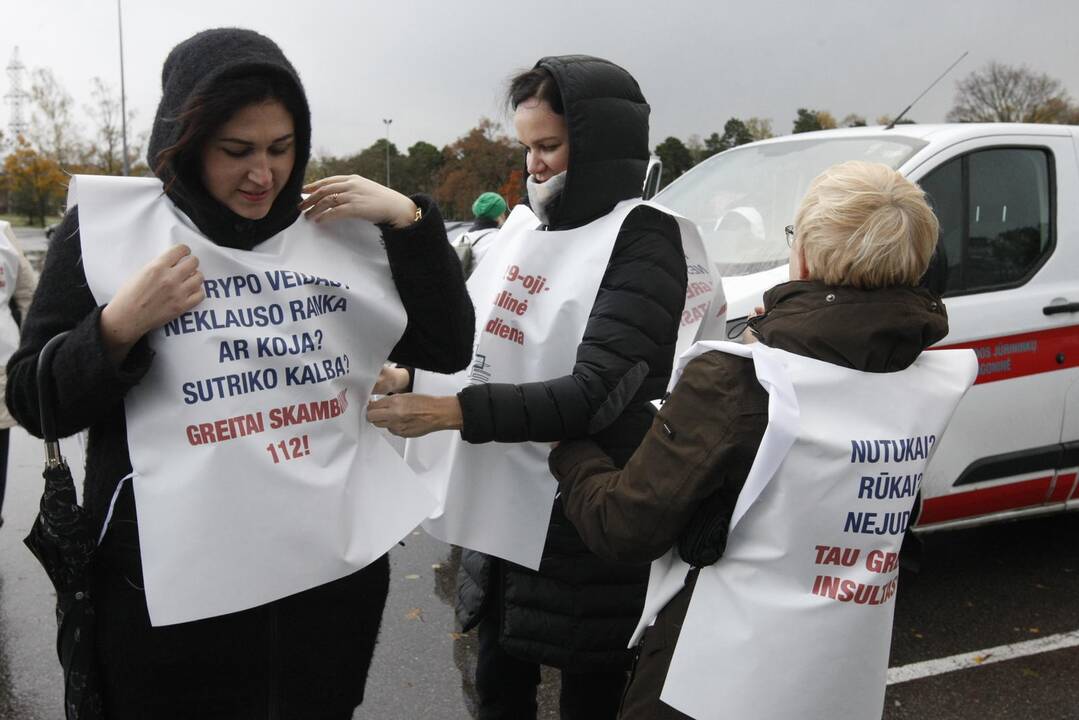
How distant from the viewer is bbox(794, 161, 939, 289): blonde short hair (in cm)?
161

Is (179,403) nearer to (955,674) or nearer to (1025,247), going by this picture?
(955,674)

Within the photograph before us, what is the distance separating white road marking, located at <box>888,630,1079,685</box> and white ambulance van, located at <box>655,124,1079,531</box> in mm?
538

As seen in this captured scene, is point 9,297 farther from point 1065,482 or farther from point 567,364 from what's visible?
point 1065,482

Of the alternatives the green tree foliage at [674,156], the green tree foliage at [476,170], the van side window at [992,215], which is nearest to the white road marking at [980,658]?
the van side window at [992,215]

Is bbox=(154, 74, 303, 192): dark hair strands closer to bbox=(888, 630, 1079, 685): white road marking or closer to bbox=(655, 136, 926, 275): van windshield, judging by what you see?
bbox=(655, 136, 926, 275): van windshield

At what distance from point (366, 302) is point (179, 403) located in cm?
41

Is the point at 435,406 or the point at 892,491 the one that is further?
the point at 435,406

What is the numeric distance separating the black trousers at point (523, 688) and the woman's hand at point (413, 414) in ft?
2.06

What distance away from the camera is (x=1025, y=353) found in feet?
12.8

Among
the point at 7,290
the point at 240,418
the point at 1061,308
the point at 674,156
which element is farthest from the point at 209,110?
the point at 674,156

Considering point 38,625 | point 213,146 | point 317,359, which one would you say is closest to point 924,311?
point 317,359

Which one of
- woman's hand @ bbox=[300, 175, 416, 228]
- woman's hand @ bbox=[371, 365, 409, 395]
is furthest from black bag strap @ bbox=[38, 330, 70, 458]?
woman's hand @ bbox=[371, 365, 409, 395]

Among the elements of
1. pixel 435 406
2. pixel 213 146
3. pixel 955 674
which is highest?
pixel 213 146

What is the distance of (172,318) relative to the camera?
1.51 metres
